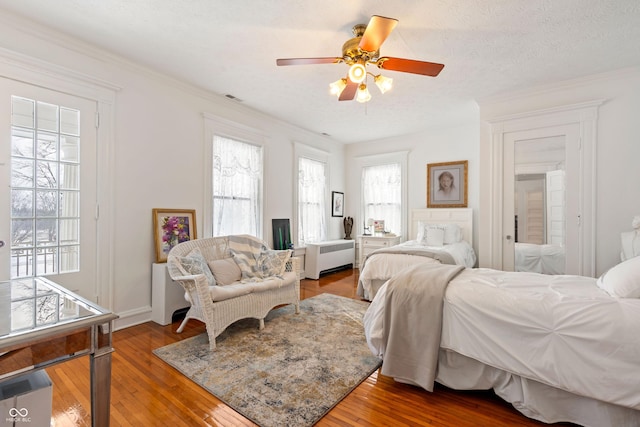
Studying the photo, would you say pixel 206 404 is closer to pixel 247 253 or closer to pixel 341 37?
pixel 247 253

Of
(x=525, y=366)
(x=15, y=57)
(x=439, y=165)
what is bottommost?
(x=525, y=366)

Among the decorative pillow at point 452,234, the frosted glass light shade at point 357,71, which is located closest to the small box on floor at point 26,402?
the frosted glass light shade at point 357,71

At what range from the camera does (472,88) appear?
3773mm

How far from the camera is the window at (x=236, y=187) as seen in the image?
4281 mm

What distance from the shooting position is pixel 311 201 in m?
6.02

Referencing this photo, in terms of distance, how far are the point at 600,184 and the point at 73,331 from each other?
491 cm

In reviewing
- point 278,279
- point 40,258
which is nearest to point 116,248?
point 40,258

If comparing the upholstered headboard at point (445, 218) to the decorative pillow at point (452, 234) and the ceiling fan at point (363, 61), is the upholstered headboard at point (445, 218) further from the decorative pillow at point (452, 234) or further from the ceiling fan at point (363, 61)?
the ceiling fan at point (363, 61)

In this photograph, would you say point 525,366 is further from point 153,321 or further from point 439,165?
point 439,165

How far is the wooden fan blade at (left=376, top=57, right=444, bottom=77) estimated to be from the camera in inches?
91.7

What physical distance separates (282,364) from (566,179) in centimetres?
394

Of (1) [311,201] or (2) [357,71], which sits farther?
(1) [311,201]

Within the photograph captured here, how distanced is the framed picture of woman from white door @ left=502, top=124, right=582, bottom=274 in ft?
4.49

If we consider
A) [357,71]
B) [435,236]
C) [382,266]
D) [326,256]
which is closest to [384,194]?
[435,236]
